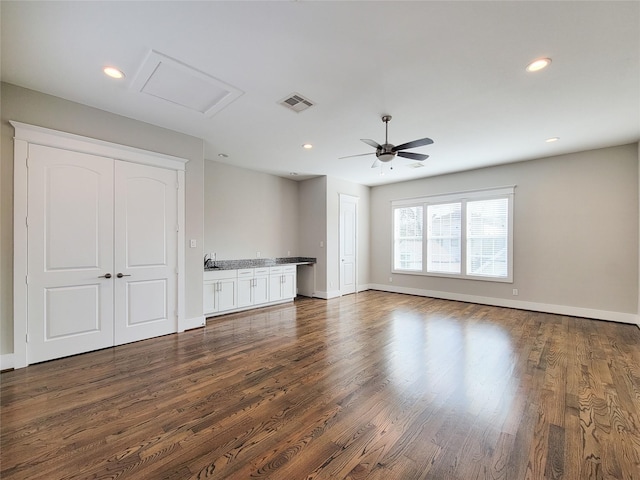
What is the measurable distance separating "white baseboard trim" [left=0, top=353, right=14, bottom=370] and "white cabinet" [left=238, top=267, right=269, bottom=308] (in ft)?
9.81

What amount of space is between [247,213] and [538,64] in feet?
17.5

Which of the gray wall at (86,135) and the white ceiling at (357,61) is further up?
the white ceiling at (357,61)

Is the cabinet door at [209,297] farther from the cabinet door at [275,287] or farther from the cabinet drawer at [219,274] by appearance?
the cabinet door at [275,287]

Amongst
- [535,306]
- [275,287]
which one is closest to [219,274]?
[275,287]

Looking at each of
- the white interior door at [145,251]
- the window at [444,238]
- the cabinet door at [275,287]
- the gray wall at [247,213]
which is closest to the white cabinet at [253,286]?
the cabinet door at [275,287]

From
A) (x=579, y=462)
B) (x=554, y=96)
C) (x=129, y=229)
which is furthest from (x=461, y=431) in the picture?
(x=129, y=229)

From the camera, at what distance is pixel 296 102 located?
129 inches

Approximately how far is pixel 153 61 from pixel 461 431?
3943 mm

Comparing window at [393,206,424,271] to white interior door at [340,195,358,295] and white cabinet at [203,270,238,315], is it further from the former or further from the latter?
white cabinet at [203,270,238,315]

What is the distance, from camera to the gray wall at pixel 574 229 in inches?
184

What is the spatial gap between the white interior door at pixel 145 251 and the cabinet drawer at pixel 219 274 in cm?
83

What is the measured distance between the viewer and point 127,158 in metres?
3.68

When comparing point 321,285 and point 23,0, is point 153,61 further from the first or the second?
point 321,285

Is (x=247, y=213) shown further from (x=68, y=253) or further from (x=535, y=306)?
(x=535, y=306)
